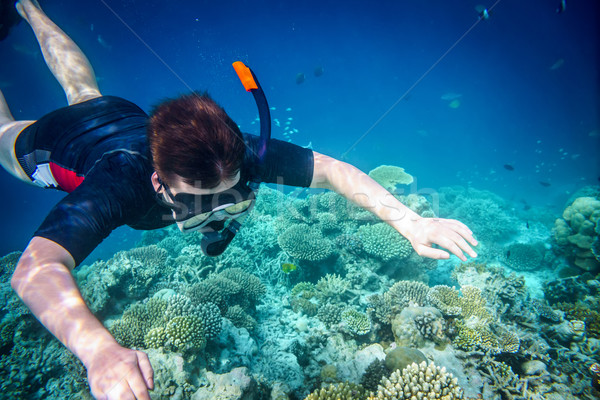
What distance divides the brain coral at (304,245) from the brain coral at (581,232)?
9328 mm

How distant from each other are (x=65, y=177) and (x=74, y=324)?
7.19ft

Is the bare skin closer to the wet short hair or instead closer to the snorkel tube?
the wet short hair

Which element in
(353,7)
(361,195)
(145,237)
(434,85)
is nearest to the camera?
(361,195)

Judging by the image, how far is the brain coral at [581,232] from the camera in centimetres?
839

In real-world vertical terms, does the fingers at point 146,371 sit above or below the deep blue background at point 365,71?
below

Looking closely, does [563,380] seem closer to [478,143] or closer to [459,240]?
[459,240]

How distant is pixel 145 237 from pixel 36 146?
9765mm

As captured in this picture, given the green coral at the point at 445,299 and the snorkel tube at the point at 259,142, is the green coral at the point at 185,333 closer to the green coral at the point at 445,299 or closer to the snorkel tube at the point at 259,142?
the snorkel tube at the point at 259,142

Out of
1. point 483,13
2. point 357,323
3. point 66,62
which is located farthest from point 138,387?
point 483,13

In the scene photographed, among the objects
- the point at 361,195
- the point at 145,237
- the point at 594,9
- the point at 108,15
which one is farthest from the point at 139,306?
the point at 594,9

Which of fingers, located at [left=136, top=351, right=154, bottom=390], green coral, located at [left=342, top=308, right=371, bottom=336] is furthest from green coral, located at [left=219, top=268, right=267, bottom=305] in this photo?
fingers, located at [left=136, top=351, right=154, bottom=390]

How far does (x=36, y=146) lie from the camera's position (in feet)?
9.02

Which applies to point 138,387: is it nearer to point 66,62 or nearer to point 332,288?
point 66,62

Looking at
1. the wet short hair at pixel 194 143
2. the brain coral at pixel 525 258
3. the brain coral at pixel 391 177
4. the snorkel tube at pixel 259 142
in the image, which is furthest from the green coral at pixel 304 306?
the brain coral at pixel 525 258
